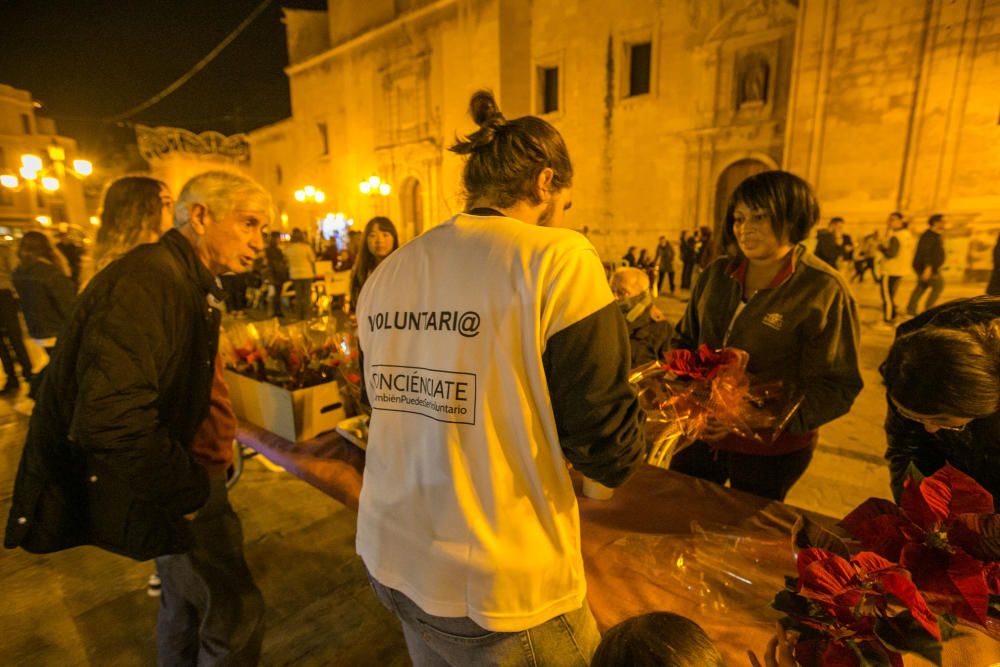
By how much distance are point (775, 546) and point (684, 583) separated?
31 cm

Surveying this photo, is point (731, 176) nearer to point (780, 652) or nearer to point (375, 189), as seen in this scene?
point (375, 189)

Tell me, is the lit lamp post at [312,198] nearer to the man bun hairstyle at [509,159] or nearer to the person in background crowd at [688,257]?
the person in background crowd at [688,257]

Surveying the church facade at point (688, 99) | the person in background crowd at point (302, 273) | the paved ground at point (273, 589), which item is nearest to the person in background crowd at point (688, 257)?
the church facade at point (688, 99)

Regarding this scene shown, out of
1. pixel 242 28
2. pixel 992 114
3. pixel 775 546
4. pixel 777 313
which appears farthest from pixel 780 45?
pixel 242 28

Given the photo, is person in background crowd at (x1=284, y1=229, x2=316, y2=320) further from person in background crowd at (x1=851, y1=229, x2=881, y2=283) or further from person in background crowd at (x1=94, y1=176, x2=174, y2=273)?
person in background crowd at (x1=851, y1=229, x2=881, y2=283)

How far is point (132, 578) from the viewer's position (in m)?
2.84

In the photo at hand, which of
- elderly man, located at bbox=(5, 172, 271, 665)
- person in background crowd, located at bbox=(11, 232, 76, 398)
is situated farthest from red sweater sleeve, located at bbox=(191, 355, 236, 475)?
person in background crowd, located at bbox=(11, 232, 76, 398)

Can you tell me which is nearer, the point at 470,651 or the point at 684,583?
the point at 470,651

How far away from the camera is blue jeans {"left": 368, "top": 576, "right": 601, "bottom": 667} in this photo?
100 centimetres

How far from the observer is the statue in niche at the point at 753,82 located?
504 inches

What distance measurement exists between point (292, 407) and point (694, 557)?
1724 mm

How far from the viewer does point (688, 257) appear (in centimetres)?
1317

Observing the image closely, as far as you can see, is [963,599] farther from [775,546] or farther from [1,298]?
[1,298]

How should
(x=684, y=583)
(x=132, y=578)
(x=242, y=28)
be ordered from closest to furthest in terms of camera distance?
(x=684, y=583)
(x=132, y=578)
(x=242, y=28)
